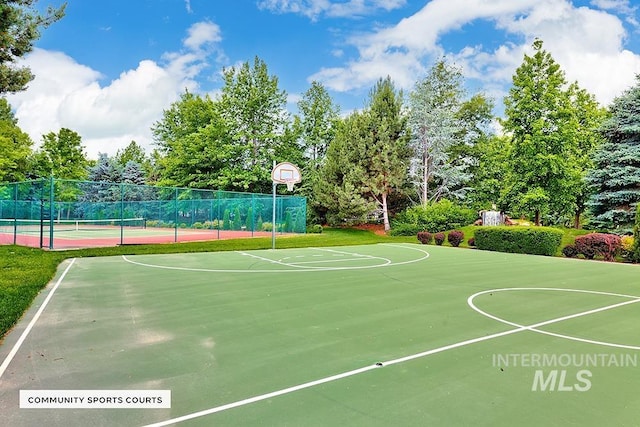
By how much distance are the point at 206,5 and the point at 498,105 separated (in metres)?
20.3

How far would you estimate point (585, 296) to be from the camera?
623 centimetres

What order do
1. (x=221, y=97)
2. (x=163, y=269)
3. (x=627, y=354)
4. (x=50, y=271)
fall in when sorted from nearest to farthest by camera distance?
(x=627, y=354)
(x=50, y=271)
(x=163, y=269)
(x=221, y=97)

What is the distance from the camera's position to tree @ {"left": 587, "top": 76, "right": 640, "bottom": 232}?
15.6 meters

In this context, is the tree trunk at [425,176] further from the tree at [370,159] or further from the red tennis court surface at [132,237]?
the red tennis court surface at [132,237]

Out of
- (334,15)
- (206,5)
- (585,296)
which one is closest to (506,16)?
(334,15)

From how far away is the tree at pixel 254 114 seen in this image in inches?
1120

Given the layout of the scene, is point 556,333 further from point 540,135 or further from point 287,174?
point 540,135

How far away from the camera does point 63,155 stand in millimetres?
36531

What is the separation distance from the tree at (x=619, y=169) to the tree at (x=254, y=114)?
19262 millimetres

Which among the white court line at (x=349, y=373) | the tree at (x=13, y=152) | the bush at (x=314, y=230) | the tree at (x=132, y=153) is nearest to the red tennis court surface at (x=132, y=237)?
the bush at (x=314, y=230)

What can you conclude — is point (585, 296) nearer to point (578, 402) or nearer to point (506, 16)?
point (578, 402)

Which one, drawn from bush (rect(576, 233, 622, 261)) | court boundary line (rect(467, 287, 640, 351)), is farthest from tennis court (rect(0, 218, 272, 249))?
bush (rect(576, 233, 622, 261))

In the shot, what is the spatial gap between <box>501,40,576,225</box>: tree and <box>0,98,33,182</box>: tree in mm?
29541

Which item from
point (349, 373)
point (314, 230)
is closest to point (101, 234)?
point (314, 230)
